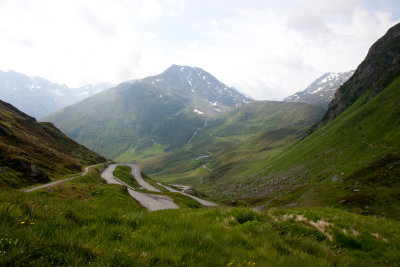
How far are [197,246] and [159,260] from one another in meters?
1.26

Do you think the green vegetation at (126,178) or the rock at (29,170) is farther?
the green vegetation at (126,178)

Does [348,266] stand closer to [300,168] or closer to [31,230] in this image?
[31,230]

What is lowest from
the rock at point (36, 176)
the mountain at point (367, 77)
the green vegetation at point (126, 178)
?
the green vegetation at point (126, 178)

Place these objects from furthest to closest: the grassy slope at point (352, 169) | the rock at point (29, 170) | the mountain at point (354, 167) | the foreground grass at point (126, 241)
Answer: the rock at point (29, 170), the mountain at point (354, 167), the grassy slope at point (352, 169), the foreground grass at point (126, 241)

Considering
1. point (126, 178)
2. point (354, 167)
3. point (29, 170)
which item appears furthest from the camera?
point (126, 178)

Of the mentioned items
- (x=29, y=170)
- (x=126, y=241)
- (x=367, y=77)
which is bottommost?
(x=29, y=170)

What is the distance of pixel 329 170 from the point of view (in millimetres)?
96188

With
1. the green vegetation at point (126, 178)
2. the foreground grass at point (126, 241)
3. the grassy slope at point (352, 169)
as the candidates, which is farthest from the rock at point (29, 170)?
the grassy slope at point (352, 169)

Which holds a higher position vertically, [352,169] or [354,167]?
[354,167]

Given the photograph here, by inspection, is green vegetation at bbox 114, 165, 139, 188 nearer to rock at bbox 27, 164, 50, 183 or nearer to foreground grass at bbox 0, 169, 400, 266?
rock at bbox 27, 164, 50, 183

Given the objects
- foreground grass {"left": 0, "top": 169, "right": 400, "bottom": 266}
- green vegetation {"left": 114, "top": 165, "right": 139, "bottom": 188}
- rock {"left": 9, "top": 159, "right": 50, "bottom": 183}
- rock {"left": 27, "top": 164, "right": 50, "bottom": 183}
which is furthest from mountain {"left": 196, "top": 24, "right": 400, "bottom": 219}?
rock {"left": 9, "top": 159, "right": 50, "bottom": 183}

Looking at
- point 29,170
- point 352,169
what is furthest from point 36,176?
point 352,169

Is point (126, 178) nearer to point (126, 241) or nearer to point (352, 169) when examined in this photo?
point (352, 169)

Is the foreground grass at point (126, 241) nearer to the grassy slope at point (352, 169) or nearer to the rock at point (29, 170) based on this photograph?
the grassy slope at point (352, 169)
